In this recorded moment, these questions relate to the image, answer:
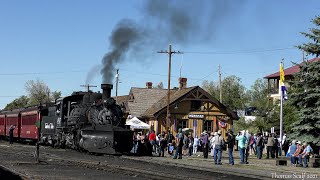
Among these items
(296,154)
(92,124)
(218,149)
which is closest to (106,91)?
(92,124)

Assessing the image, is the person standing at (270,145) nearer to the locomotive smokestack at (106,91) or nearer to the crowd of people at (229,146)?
the crowd of people at (229,146)

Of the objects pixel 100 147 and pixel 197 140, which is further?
pixel 197 140

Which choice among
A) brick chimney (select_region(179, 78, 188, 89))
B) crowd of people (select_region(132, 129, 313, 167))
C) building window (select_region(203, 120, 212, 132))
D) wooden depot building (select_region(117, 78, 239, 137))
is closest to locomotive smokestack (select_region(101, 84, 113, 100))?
crowd of people (select_region(132, 129, 313, 167))

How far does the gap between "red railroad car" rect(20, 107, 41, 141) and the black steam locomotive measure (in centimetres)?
740

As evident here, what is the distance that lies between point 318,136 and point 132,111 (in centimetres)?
4023

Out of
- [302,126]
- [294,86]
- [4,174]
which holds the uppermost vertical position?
[294,86]

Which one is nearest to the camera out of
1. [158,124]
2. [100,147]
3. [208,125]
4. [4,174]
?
[4,174]

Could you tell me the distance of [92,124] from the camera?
28453 mm

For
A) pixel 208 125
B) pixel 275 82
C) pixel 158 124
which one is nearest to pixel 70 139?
pixel 158 124

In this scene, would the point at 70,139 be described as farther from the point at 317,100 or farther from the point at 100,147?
the point at 317,100

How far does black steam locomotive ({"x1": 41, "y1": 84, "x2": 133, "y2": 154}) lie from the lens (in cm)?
2747

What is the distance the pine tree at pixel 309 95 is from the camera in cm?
2538

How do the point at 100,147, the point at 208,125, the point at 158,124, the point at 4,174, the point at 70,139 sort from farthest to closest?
the point at 208,125, the point at 158,124, the point at 70,139, the point at 100,147, the point at 4,174

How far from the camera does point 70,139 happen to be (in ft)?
99.9
